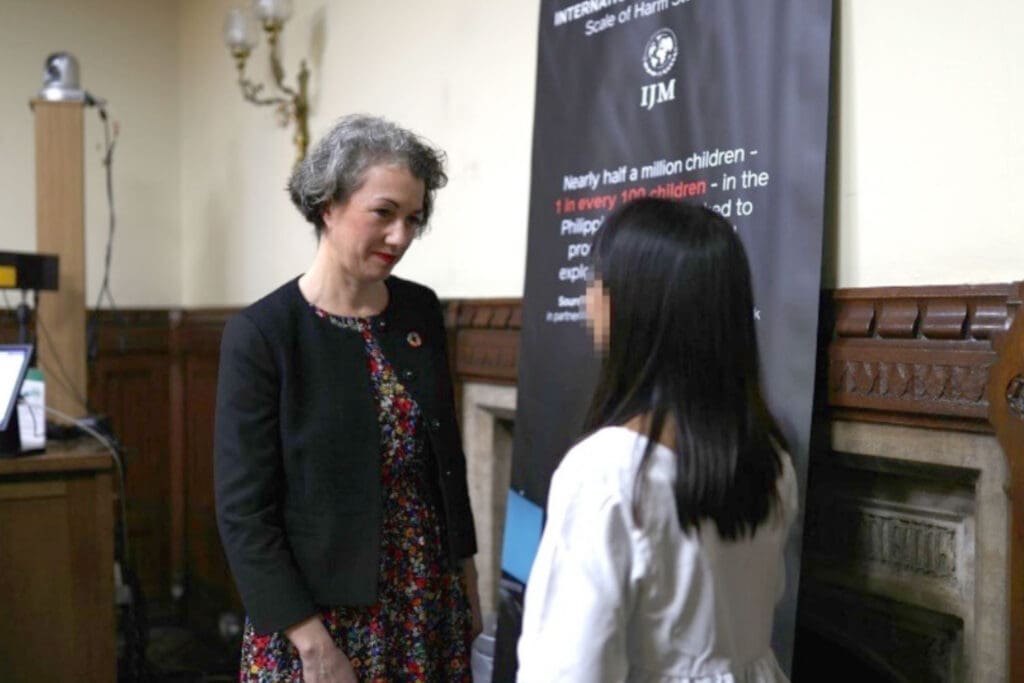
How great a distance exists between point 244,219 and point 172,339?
751 millimetres

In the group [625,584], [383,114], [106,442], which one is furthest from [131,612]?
[625,584]

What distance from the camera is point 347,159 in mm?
1544

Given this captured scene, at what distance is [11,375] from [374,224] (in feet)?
4.73

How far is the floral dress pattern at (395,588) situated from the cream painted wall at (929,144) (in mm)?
714

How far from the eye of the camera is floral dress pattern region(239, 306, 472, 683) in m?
1.51

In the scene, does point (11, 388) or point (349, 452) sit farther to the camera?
point (11, 388)

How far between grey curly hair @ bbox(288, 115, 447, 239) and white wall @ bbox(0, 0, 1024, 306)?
68 cm

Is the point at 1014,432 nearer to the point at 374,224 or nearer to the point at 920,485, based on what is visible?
the point at 920,485

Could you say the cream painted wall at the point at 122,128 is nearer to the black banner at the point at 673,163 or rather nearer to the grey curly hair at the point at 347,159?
the black banner at the point at 673,163

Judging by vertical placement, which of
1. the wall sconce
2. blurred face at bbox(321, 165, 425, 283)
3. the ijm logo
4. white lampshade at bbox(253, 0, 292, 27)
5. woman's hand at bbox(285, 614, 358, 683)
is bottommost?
woman's hand at bbox(285, 614, 358, 683)

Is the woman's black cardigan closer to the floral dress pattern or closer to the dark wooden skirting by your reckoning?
the floral dress pattern

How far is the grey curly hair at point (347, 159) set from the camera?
154cm

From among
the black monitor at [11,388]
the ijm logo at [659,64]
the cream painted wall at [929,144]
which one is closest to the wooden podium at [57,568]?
the black monitor at [11,388]

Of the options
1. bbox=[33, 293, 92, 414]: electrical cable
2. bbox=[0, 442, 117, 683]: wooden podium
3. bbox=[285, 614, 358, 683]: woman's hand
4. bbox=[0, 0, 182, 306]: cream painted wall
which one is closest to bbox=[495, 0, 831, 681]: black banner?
bbox=[285, 614, 358, 683]: woman's hand
